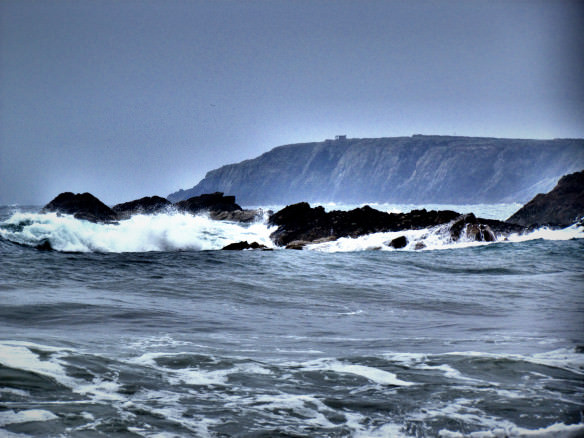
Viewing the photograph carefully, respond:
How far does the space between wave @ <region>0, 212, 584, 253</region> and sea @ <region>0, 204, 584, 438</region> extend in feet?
18.1

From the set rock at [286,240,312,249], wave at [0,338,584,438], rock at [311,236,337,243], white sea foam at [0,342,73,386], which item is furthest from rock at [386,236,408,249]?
white sea foam at [0,342,73,386]

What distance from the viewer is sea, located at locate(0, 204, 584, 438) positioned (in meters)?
3.15

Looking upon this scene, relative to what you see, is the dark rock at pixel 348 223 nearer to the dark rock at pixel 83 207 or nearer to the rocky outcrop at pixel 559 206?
the rocky outcrop at pixel 559 206

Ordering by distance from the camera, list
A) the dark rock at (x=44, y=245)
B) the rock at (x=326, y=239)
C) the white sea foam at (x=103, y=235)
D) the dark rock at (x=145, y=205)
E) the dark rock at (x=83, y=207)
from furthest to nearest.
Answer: the dark rock at (x=145, y=205)
the dark rock at (x=83, y=207)
the rock at (x=326, y=239)
the white sea foam at (x=103, y=235)
the dark rock at (x=44, y=245)

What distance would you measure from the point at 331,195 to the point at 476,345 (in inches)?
6635

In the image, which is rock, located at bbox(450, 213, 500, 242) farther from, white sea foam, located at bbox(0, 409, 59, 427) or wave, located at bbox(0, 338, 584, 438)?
white sea foam, located at bbox(0, 409, 59, 427)

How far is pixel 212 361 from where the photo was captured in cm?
461

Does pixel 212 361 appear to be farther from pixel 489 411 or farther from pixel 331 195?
pixel 331 195

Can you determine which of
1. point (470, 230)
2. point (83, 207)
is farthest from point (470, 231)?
point (83, 207)

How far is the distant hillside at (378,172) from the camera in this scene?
14662 cm

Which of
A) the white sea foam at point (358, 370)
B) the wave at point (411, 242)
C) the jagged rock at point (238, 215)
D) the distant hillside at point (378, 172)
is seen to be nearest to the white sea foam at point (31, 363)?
the white sea foam at point (358, 370)

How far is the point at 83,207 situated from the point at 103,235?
14.2 metres

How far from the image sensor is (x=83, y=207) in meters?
31.6

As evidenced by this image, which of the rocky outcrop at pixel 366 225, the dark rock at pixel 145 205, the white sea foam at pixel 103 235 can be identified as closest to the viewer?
the white sea foam at pixel 103 235
